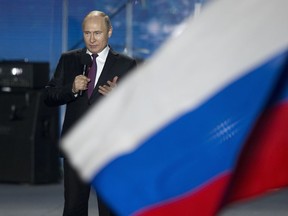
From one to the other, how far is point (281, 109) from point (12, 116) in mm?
8128

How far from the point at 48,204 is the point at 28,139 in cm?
164

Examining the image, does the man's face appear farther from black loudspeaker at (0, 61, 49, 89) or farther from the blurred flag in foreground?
black loudspeaker at (0, 61, 49, 89)

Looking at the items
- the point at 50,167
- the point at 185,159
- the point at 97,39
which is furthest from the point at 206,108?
the point at 50,167

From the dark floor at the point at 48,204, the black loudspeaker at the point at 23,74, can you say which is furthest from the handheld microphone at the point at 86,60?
the black loudspeaker at the point at 23,74

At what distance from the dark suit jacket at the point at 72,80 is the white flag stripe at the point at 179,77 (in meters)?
2.73

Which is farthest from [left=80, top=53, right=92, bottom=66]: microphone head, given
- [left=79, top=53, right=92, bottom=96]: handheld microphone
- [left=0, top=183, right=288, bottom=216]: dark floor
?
[left=0, top=183, right=288, bottom=216]: dark floor

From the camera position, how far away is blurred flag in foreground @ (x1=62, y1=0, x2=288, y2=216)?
2.44 meters

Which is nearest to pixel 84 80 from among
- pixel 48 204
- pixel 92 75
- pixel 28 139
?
pixel 92 75

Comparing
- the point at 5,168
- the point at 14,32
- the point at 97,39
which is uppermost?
the point at 97,39

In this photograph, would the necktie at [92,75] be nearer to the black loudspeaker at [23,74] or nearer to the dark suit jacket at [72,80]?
the dark suit jacket at [72,80]

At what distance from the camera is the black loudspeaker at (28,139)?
10.4m

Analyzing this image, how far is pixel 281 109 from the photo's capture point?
9.03 feet

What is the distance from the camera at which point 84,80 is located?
5.12 m

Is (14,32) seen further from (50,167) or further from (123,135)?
(123,135)
